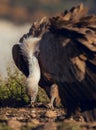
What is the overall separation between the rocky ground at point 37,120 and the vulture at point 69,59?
321 mm

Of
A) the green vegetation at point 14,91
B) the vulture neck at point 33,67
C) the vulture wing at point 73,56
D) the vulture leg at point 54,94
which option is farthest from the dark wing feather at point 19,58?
the green vegetation at point 14,91

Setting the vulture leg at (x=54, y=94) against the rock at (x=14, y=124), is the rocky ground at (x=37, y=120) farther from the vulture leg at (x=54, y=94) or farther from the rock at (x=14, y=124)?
the vulture leg at (x=54, y=94)

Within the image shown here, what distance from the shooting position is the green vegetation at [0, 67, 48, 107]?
15.3 meters

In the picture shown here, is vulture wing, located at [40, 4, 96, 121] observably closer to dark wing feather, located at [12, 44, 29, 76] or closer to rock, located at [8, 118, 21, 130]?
dark wing feather, located at [12, 44, 29, 76]

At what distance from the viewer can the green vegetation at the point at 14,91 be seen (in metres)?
15.3

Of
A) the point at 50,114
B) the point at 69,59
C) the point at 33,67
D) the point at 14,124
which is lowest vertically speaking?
the point at 14,124

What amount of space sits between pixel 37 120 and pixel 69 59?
187cm

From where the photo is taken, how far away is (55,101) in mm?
12508

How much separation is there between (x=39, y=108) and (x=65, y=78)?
3.05 metres

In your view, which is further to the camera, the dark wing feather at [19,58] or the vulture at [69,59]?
the dark wing feather at [19,58]

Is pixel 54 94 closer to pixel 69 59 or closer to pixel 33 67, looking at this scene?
pixel 33 67

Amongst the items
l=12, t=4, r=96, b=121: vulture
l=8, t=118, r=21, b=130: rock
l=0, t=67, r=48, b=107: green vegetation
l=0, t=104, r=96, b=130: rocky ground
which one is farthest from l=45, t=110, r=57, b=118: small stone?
l=8, t=118, r=21, b=130: rock

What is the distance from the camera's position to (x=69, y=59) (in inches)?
454

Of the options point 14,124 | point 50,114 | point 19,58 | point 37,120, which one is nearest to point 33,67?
point 19,58
